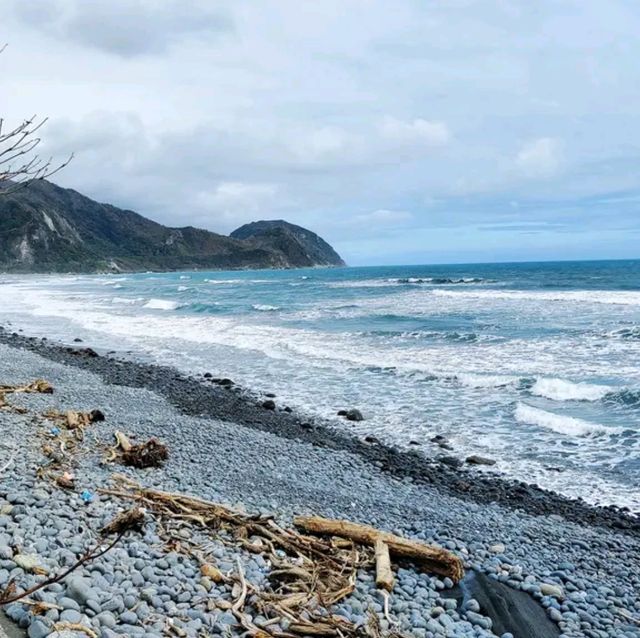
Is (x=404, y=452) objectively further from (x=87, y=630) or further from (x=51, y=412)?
(x=87, y=630)

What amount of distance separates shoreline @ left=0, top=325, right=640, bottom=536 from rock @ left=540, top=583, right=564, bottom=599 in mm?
2404

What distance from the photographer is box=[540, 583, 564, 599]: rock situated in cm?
511

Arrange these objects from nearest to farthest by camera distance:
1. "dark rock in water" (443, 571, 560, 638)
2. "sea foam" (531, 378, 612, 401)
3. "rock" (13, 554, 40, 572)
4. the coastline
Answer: "rock" (13, 554, 40, 572)
the coastline
"dark rock in water" (443, 571, 560, 638)
"sea foam" (531, 378, 612, 401)

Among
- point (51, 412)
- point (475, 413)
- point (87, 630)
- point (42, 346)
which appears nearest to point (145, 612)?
point (87, 630)

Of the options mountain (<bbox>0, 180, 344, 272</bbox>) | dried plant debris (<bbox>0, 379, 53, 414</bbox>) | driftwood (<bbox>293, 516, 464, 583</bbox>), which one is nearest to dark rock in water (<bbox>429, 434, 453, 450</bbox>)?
driftwood (<bbox>293, 516, 464, 583</bbox>)

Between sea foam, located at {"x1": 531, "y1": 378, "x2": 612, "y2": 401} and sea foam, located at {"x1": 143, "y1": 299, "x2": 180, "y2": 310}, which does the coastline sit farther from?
sea foam, located at {"x1": 143, "y1": 299, "x2": 180, "y2": 310}

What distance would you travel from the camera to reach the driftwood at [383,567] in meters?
4.66

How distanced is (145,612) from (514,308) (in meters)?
31.9

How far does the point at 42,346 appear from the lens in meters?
21.0

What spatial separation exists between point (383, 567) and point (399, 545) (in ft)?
1.59

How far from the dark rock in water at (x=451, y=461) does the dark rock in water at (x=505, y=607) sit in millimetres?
4223

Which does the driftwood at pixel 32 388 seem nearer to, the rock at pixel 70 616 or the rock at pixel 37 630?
the rock at pixel 70 616

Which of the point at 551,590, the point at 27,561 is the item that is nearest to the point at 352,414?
the point at 551,590

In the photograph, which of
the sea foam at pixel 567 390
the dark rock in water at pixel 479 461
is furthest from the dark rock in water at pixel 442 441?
the sea foam at pixel 567 390
